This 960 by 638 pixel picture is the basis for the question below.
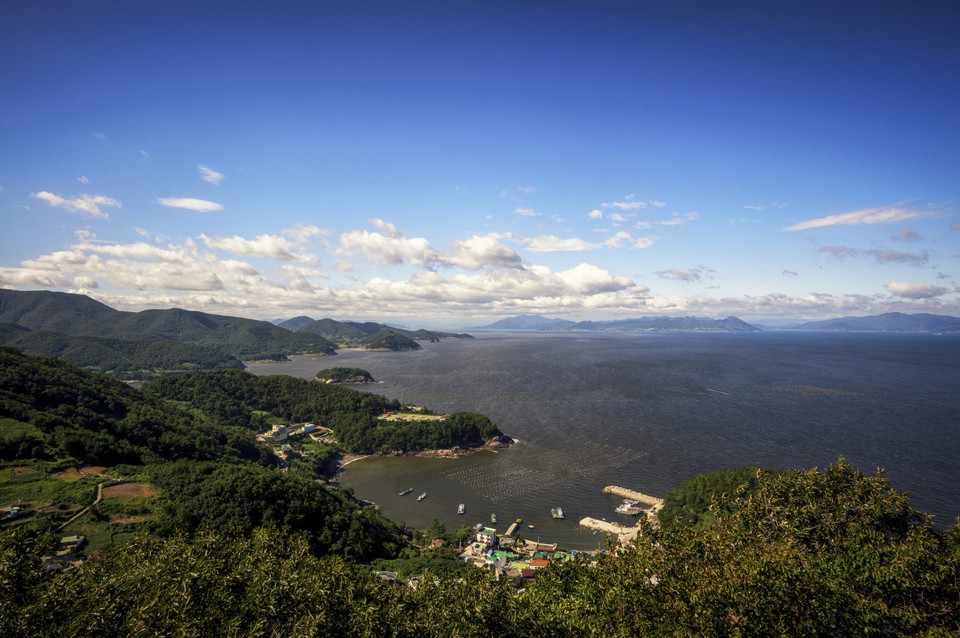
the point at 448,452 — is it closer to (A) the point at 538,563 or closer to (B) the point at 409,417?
(B) the point at 409,417

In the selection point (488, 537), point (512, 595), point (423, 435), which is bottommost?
point (488, 537)

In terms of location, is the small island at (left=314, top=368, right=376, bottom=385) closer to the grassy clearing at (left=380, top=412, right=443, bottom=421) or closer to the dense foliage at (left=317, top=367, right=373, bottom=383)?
the dense foliage at (left=317, top=367, right=373, bottom=383)

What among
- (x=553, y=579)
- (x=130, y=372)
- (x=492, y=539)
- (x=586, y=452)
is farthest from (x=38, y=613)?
(x=130, y=372)

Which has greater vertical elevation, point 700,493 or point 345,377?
point 700,493

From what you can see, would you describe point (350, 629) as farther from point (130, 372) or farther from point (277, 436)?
point (130, 372)

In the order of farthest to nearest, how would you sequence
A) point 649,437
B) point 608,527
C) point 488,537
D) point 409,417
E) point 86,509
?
1. point 409,417
2. point 649,437
3. point 608,527
4. point 488,537
5. point 86,509

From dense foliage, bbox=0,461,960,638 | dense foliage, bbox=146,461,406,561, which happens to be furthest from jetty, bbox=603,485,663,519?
dense foliage, bbox=0,461,960,638

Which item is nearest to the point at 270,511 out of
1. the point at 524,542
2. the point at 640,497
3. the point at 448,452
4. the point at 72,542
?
the point at 72,542
